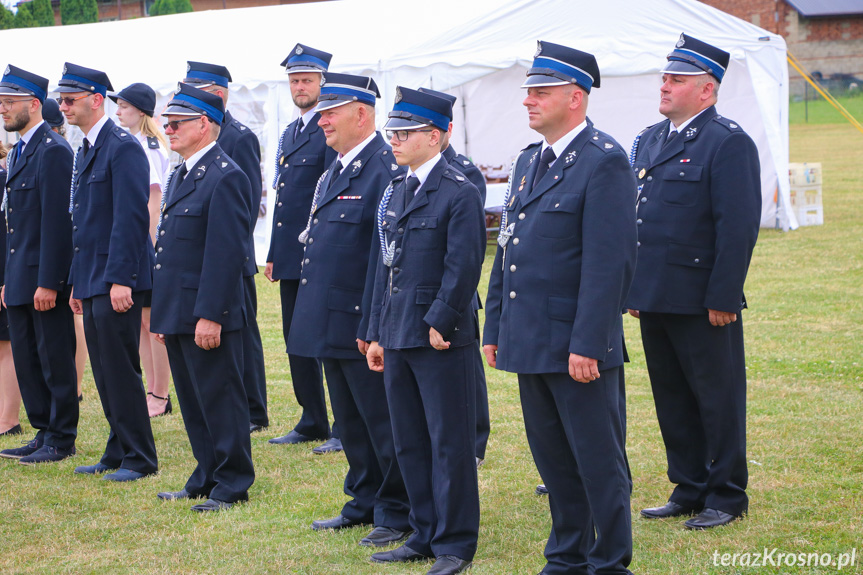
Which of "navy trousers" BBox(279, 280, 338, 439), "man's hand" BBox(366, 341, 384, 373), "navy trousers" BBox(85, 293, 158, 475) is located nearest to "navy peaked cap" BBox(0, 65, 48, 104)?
"navy trousers" BBox(85, 293, 158, 475)

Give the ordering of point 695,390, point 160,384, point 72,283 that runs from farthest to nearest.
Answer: point 160,384 → point 72,283 → point 695,390

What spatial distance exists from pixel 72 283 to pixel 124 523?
4.98 ft

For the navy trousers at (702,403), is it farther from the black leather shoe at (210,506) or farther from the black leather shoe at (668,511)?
the black leather shoe at (210,506)

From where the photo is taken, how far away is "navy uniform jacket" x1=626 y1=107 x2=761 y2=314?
4.51m

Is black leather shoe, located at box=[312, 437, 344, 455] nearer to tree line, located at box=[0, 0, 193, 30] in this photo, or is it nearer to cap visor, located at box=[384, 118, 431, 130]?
cap visor, located at box=[384, 118, 431, 130]

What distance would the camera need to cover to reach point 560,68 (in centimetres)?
380

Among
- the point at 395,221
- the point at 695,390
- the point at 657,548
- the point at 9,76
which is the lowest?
the point at 657,548

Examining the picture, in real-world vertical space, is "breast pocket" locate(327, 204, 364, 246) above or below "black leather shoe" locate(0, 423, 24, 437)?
above

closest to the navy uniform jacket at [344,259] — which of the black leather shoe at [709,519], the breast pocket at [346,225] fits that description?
the breast pocket at [346,225]

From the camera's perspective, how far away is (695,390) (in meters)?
4.69

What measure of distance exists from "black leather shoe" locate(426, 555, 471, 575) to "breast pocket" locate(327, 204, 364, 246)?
1408mm

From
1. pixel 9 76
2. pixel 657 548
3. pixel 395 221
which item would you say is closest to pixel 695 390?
pixel 657 548

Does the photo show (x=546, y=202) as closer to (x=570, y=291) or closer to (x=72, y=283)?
(x=570, y=291)

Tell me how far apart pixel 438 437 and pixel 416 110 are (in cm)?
131
